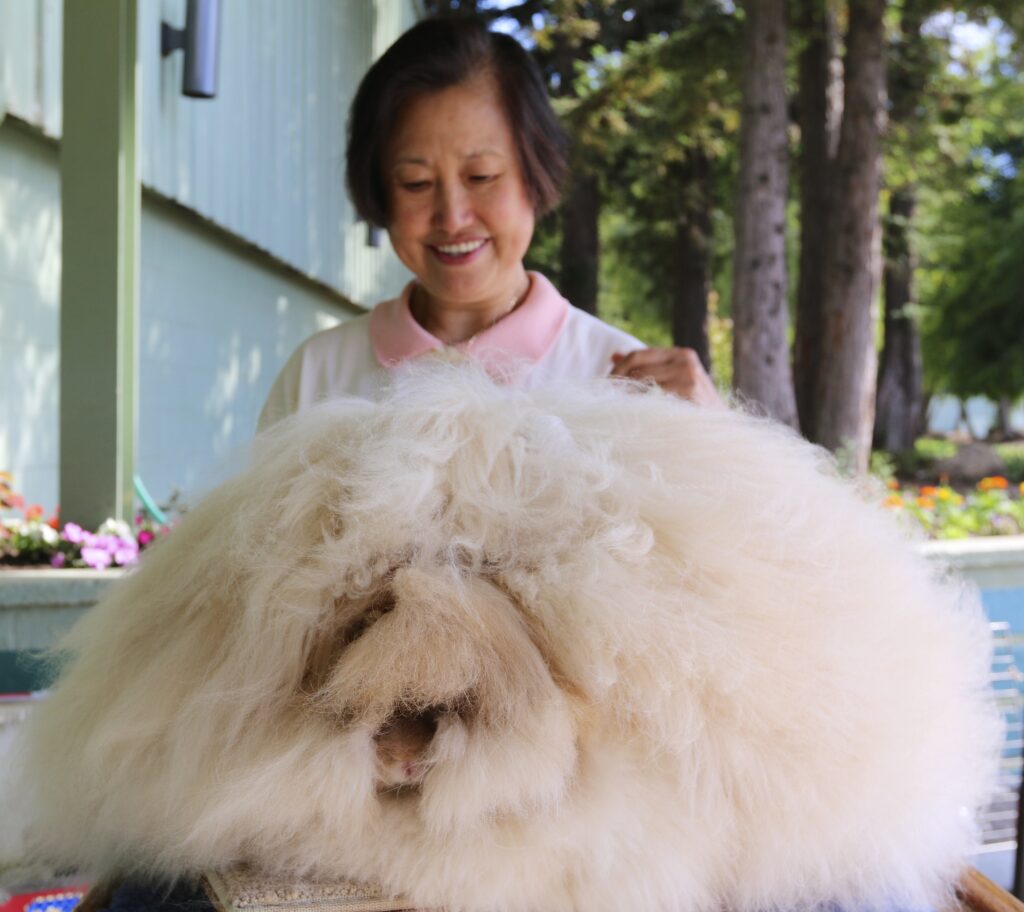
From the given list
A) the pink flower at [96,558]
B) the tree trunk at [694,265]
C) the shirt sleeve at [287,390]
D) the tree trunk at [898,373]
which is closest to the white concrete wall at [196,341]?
the pink flower at [96,558]

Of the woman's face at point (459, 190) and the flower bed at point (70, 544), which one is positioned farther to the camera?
the flower bed at point (70, 544)

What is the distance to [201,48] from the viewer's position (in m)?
3.70

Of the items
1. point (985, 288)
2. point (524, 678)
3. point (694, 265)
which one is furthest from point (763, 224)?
point (985, 288)

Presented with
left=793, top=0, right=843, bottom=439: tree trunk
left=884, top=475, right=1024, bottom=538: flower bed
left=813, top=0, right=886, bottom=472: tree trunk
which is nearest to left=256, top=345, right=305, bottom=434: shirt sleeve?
left=884, top=475, right=1024, bottom=538: flower bed

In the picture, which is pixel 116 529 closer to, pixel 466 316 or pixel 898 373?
pixel 466 316

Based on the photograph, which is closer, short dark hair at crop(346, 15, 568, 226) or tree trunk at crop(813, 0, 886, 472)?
short dark hair at crop(346, 15, 568, 226)

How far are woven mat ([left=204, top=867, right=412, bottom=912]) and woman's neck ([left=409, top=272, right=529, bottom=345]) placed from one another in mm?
1065

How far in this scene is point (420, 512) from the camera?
2.21ft

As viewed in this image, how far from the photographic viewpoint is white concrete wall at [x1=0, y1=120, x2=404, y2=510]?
3732mm

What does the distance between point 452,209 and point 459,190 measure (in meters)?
0.03

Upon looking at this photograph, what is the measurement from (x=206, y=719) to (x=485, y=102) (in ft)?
3.80

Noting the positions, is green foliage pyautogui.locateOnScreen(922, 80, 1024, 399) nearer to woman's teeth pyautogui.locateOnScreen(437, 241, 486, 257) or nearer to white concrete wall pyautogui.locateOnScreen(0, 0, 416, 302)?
white concrete wall pyautogui.locateOnScreen(0, 0, 416, 302)

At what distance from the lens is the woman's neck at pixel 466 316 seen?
65.4 inches

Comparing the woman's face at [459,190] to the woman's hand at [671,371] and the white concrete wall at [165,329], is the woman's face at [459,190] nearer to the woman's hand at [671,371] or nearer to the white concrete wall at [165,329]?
the woman's hand at [671,371]
